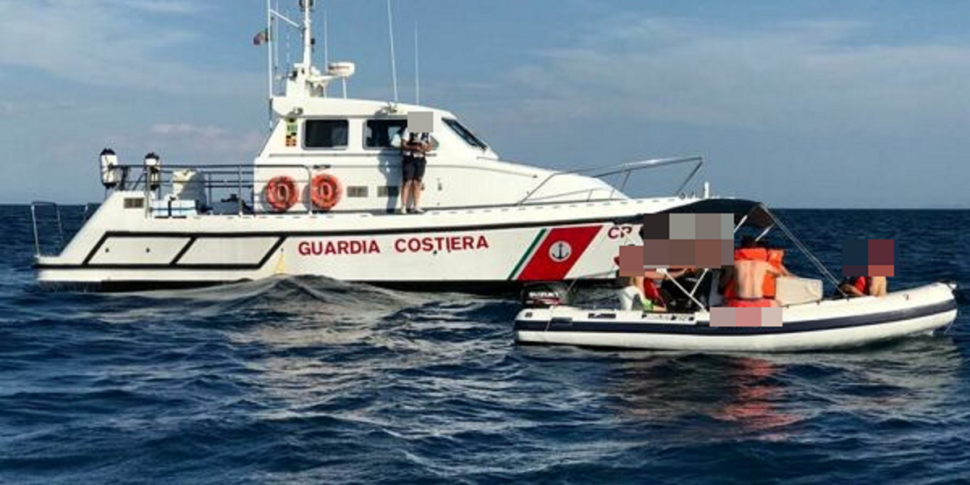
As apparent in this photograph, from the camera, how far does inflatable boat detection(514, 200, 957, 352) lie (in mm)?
10930

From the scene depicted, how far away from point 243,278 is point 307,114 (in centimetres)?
269

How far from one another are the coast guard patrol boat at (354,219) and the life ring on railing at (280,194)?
0.07 feet

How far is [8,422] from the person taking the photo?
7.78 metres

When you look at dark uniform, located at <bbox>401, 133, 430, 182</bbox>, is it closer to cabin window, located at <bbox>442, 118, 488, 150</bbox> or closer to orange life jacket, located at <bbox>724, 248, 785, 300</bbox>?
cabin window, located at <bbox>442, 118, 488, 150</bbox>

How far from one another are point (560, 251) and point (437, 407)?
706 cm

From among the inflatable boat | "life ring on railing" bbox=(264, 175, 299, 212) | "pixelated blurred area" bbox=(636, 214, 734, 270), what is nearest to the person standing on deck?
"life ring on railing" bbox=(264, 175, 299, 212)

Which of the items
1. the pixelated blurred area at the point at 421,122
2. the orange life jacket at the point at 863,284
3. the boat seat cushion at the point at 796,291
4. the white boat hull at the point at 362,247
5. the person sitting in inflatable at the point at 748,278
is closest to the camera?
the person sitting in inflatable at the point at 748,278

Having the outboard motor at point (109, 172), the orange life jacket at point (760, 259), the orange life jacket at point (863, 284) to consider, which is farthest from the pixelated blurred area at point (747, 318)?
the outboard motor at point (109, 172)

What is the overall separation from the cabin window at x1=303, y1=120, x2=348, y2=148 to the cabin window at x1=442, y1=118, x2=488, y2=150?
1586 millimetres

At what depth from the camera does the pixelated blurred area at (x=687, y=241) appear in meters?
11.0

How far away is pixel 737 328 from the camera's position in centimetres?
1092

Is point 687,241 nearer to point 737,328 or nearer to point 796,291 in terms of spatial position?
point 737,328

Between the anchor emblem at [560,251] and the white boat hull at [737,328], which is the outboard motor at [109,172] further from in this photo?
the white boat hull at [737,328]

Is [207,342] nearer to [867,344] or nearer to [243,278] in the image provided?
[243,278]
